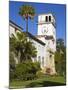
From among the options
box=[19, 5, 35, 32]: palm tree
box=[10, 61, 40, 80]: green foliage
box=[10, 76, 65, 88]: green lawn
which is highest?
box=[19, 5, 35, 32]: palm tree

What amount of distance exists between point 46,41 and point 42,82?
1.26 ft

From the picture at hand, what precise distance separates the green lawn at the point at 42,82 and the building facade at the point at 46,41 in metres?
0.07

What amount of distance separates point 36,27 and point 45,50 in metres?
0.23

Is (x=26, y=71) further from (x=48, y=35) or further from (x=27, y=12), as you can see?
(x=27, y=12)

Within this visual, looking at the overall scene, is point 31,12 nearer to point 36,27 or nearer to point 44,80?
point 36,27

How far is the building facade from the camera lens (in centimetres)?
228

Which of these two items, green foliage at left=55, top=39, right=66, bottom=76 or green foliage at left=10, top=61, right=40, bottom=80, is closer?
green foliage at left=10, top=61, right=40, bottom=80

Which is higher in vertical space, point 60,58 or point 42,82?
point 60,58

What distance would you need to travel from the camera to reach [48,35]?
2.30m

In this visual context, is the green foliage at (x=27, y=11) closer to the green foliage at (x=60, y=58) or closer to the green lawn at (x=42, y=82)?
the green foliage at (x=60, y=58)

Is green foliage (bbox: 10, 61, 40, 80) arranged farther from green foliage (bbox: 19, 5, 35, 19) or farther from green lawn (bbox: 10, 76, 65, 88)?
green foliage (bbox: 19, 5, 35, 19)

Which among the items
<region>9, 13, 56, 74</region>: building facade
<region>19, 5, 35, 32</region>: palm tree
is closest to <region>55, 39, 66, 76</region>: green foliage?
<region>9, 13, 56, 74</region>: building facade

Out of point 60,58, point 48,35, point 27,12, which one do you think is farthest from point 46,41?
point 27,12

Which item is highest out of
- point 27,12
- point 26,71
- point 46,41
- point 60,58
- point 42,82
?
point 27,12
